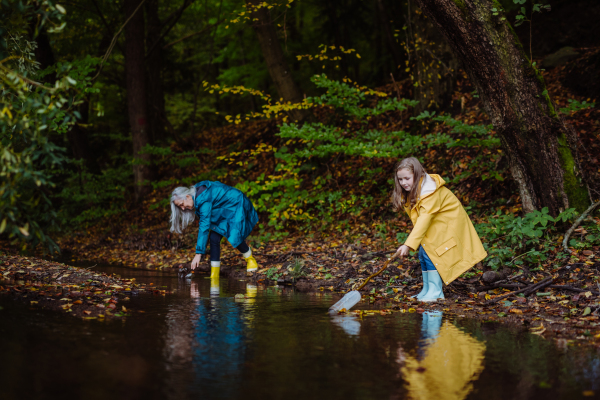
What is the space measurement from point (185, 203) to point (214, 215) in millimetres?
694

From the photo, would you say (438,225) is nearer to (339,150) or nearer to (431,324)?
(431,324)

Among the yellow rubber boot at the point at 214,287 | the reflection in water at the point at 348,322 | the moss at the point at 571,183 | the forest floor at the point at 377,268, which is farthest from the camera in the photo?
the moss at the point at 571,183

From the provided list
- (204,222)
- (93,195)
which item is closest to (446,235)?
(204,222)

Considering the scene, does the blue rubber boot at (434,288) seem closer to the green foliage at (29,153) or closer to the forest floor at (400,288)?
the forest floor at (400,288)

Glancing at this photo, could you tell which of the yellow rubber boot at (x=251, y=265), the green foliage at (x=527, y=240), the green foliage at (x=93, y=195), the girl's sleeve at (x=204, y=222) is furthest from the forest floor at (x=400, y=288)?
the green foliage at (x=93, y=195)

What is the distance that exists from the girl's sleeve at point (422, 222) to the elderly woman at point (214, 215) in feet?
11.4

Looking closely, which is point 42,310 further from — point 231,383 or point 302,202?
point 302,202

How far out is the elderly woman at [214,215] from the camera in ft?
25.3

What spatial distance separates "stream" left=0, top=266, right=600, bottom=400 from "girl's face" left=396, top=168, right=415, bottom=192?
56.8 inches

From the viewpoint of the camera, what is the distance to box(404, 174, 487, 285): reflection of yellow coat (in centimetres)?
563

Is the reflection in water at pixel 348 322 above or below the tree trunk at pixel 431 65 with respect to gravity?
below

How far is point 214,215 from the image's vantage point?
8211 mm

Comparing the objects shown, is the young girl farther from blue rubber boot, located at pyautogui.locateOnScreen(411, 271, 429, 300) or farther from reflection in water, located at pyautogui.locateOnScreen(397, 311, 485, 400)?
reflection in water, located at pyautogui.locateOnScreen(397, 311, 485, 400)

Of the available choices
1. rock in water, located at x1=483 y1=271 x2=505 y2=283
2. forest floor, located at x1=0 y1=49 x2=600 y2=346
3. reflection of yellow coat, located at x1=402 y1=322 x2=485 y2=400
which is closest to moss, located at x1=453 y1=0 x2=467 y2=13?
forest floor, located at x1=0 y1=49 x2=600 y2=346
